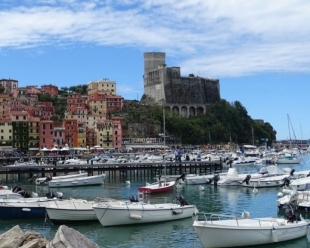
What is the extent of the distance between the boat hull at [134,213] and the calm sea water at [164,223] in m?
0.33

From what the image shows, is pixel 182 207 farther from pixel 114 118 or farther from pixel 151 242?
pixel 114 118

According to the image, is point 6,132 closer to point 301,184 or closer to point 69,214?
point 301,184

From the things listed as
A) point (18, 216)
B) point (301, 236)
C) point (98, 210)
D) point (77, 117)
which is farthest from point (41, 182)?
point (77, 117)

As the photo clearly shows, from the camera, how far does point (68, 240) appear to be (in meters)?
16.0

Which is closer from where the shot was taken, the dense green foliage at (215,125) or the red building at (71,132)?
the red building at (71,132)

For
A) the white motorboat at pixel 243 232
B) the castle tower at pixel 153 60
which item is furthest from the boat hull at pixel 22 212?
the castle tower at pixel 153 60

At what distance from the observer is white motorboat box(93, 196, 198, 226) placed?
28.5 metres

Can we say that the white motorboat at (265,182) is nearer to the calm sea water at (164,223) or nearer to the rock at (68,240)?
the calm sea water at (164,223)

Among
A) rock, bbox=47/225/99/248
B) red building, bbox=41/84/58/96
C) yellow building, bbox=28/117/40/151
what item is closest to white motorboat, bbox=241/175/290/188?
rock, bbox=47/225/99/248

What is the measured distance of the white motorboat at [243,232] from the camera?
22812 millimetres

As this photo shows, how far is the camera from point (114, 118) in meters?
113

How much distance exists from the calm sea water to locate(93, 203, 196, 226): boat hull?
0.33 metres

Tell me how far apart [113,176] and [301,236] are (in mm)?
43194

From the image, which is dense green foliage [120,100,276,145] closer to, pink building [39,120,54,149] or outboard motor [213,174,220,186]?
pink building [39,120,54,149]
